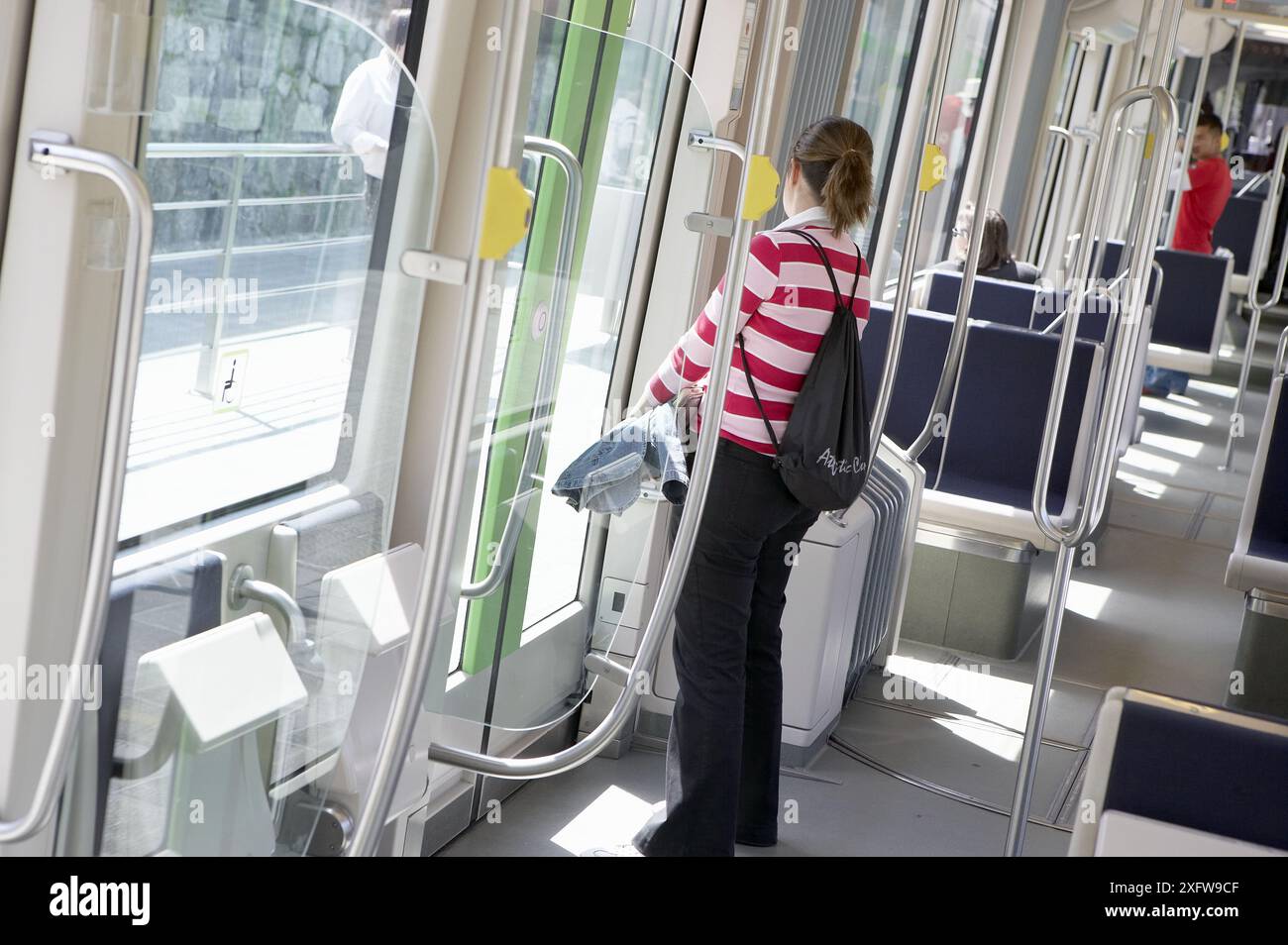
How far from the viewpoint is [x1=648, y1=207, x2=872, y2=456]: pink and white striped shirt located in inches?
107

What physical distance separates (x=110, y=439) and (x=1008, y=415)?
12.6ft

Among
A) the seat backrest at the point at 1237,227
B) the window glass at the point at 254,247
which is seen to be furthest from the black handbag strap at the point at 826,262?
the seat backrest at the point at 1237,227

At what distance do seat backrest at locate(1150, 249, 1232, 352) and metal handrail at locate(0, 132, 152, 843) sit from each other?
24.0 ft

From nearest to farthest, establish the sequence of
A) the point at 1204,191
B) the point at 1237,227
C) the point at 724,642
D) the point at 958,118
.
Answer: the point at 724,642, the point at 958,118, the point at 1204,191, the point at 1237,227

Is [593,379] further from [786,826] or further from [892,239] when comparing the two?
[892,239]

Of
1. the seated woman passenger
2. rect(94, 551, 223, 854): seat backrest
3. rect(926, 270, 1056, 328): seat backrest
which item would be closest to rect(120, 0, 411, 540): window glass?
rect(94, 551, 223, 854): seat backrest

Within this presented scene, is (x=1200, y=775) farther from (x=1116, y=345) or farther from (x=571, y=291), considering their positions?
(x=571, y=291)

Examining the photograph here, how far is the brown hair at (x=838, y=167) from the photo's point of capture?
2.78 meters

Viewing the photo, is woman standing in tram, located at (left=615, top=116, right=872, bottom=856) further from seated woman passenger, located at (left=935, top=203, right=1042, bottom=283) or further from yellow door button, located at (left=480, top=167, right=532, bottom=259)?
seated woman passenger, located at (left=935, top=203, right=1042, bottom=283)

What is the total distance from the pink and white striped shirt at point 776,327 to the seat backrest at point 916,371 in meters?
1.99

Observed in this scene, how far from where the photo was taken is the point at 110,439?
1.40m

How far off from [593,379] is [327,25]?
97 cm

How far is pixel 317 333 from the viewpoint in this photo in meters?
1.82

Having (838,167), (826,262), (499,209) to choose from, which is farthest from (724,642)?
(499,209)
